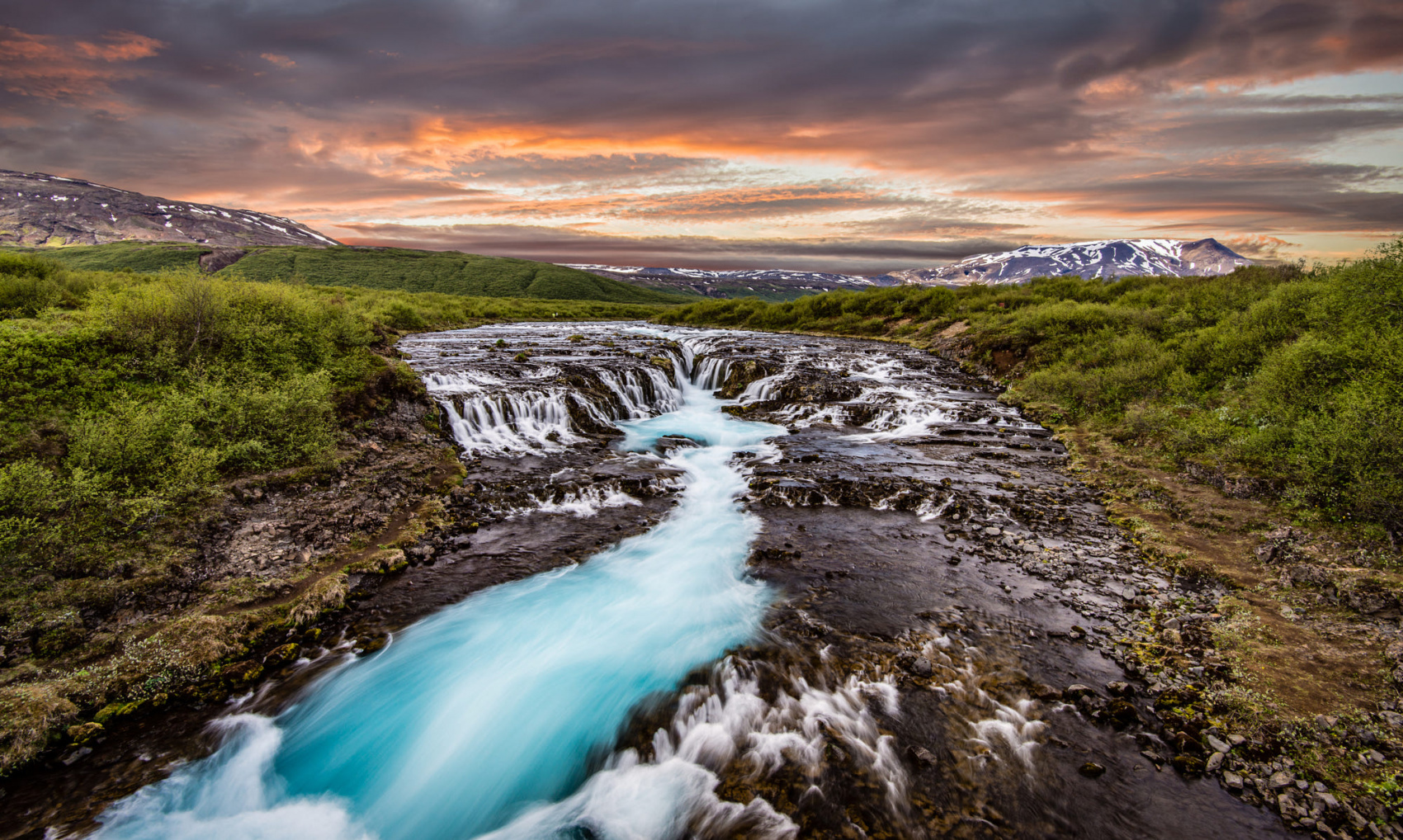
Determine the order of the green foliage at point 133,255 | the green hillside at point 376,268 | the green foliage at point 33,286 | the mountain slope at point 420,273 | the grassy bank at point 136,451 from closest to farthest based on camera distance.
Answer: the grassy bank at point 136,451, the green foliage at point 33,286, the green foliage at point 133,255, the green hillside at point 376,268, the mountain slope at point 420,273

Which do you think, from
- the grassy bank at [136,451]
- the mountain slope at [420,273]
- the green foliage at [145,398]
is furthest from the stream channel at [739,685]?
the mountain slope at [420,273]

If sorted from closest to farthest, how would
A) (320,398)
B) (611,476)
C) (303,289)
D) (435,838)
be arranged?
1. (435,838)
2. (320,398)
3. (611,476)
4. (303,289)

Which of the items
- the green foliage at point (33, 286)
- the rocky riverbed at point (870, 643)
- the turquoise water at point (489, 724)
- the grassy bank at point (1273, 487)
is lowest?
the turquoise water at point (489, 724)

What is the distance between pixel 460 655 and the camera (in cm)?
795

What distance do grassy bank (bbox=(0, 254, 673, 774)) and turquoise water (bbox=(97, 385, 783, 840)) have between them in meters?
1.52

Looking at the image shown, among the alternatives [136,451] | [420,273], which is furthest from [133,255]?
[136,451]

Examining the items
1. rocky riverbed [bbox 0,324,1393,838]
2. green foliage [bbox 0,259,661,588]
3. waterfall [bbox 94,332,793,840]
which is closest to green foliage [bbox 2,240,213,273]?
green foliage [bbox 0,259,661,588]

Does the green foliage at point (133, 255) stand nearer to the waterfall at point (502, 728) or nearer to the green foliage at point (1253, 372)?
the waterfall at point (502, 728)

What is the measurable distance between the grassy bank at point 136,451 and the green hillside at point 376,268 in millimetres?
132784

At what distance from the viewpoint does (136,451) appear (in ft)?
28.1

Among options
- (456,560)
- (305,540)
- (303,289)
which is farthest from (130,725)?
(303,289)

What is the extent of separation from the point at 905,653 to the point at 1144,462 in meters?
10.5

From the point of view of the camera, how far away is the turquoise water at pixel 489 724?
5.50 m

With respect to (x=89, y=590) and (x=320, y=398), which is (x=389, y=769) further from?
(x=320, y=398)
